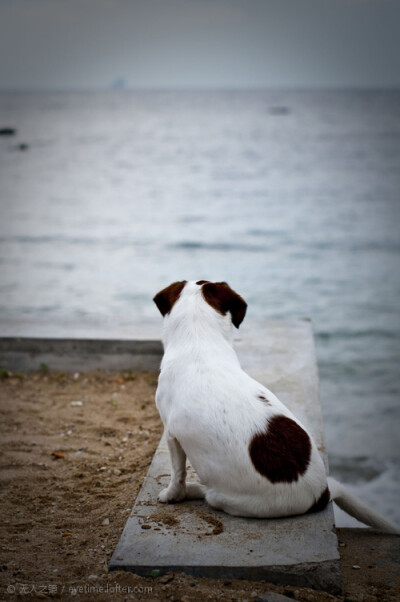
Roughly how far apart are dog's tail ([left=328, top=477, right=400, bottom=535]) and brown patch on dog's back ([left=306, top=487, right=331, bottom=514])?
23cm

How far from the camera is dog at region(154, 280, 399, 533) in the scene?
9.40 feet

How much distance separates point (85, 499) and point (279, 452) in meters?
1.43

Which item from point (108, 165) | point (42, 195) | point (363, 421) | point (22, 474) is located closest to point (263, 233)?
point (42, 195)

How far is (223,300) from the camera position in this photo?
10.9ft

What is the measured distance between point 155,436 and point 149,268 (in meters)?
11.3

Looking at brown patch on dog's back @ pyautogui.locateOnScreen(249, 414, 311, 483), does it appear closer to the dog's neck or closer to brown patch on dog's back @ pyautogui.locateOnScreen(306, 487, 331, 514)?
brown patch on dog's back @ pyautogui.locateOnScreen(306, 487, 331, 514)

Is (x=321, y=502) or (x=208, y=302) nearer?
(x=321, y=502)

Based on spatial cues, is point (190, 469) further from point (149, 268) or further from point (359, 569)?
point (149, 268)

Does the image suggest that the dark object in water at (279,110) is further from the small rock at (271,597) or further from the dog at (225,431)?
the small rock at (271,597)

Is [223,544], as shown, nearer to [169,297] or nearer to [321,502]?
[321,502]

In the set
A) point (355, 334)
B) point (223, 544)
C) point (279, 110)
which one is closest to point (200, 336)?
point (223, 544)

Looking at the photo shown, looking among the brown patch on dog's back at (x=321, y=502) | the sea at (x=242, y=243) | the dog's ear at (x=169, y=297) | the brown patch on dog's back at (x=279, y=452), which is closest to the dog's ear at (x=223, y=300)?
the dog's ear at (x=169, y=297)

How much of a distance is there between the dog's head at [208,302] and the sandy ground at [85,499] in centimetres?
124

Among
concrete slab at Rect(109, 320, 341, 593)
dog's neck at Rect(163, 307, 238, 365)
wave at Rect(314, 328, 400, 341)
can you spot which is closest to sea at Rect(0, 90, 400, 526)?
wave at Rect(314, 328, 400, 341)
